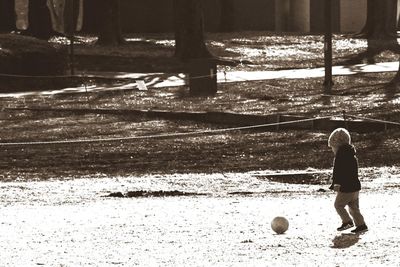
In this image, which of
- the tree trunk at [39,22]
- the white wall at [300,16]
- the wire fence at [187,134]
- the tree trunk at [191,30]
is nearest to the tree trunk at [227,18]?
the white wall at [300,16]

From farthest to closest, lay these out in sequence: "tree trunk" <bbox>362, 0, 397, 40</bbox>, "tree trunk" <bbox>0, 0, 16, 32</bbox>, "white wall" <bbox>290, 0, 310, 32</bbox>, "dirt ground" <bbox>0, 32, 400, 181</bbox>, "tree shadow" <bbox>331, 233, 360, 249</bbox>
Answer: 1. "white wall" <bbox>290, 0, 310, 32</bbox>
2. "tree trunk" <bbox>0, 0, 16, 32</bbox>
3. "tree trunk" <bbox>362, 0, 397, 40</bbox>
4. "dirt ground" <bbox>0, 32, 400, 181</bbox>
5. "tree shadow" <bbox>331, 233, 360, 249</bbox>

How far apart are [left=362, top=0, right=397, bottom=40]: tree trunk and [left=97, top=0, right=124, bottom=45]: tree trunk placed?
9.66 meters

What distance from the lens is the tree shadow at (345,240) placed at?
12.3 metres

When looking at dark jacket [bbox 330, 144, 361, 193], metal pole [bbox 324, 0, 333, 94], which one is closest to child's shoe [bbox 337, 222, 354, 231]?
dark jacket [bbox 330, 144, 361, 193]

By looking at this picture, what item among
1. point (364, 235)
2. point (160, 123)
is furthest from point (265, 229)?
point (160, 123)

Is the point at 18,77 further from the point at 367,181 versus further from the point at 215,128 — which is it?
the point at 367,181

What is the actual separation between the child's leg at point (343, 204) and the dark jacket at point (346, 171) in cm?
5

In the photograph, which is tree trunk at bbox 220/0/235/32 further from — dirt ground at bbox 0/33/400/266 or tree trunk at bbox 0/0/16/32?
dirt ground at bbox 0/33/400/266

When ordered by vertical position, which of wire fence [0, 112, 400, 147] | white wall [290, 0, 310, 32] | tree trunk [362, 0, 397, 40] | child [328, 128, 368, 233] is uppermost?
child [328, 128, 368, 233]

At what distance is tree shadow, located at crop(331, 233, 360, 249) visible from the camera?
12.3m

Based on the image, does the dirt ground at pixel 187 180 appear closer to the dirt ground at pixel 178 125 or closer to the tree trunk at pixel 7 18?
the dirt ground at pixel 178 125

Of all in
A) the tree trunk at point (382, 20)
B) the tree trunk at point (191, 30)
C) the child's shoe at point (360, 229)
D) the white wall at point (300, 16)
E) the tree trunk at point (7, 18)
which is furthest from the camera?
the white wall at point (300, 16)

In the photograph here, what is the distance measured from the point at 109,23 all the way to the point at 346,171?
35.7m

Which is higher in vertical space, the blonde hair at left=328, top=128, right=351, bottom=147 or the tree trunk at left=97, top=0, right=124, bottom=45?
the blonde hair at left=328, top=128, right=351, bottom=147
